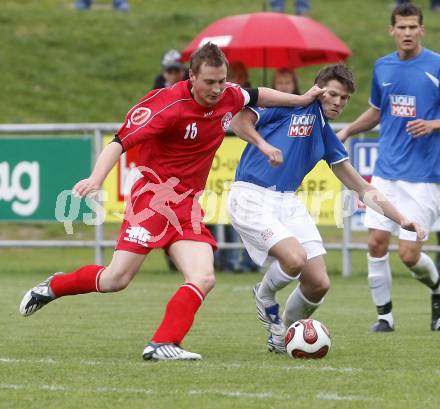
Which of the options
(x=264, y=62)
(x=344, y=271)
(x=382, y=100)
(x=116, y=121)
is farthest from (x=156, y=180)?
(x=116, y=121)

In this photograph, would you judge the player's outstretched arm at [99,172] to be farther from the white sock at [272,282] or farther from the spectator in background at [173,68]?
the spectator in background at [173,68]

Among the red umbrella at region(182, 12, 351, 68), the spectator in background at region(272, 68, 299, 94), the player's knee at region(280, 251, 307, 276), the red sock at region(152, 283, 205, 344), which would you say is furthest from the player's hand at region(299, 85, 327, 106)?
the red umbrella at region(182, 12, 351, 68)

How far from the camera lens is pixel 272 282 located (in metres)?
7.84

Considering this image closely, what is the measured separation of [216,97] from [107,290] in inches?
51.4

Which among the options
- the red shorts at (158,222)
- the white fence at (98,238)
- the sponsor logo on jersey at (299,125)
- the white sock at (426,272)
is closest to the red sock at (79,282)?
the red shorts at (158,222)

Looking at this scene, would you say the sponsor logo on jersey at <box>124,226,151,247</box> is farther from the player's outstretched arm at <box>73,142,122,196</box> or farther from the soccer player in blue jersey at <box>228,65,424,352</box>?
the soccer player in blue jersey at <box>228,65,424,352</box>

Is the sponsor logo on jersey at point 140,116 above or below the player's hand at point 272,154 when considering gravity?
above

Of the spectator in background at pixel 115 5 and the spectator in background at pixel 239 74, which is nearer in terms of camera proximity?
the spectator in background at pixel 239 74

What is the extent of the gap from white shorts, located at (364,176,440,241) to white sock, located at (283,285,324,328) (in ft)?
4.54

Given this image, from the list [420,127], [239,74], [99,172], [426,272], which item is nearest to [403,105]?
[420,127]

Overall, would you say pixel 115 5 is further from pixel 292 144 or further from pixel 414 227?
pixel 414 227

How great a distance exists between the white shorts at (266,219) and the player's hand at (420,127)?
148 centimetres

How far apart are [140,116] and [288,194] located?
4.25 ft

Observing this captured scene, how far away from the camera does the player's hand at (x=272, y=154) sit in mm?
7062
